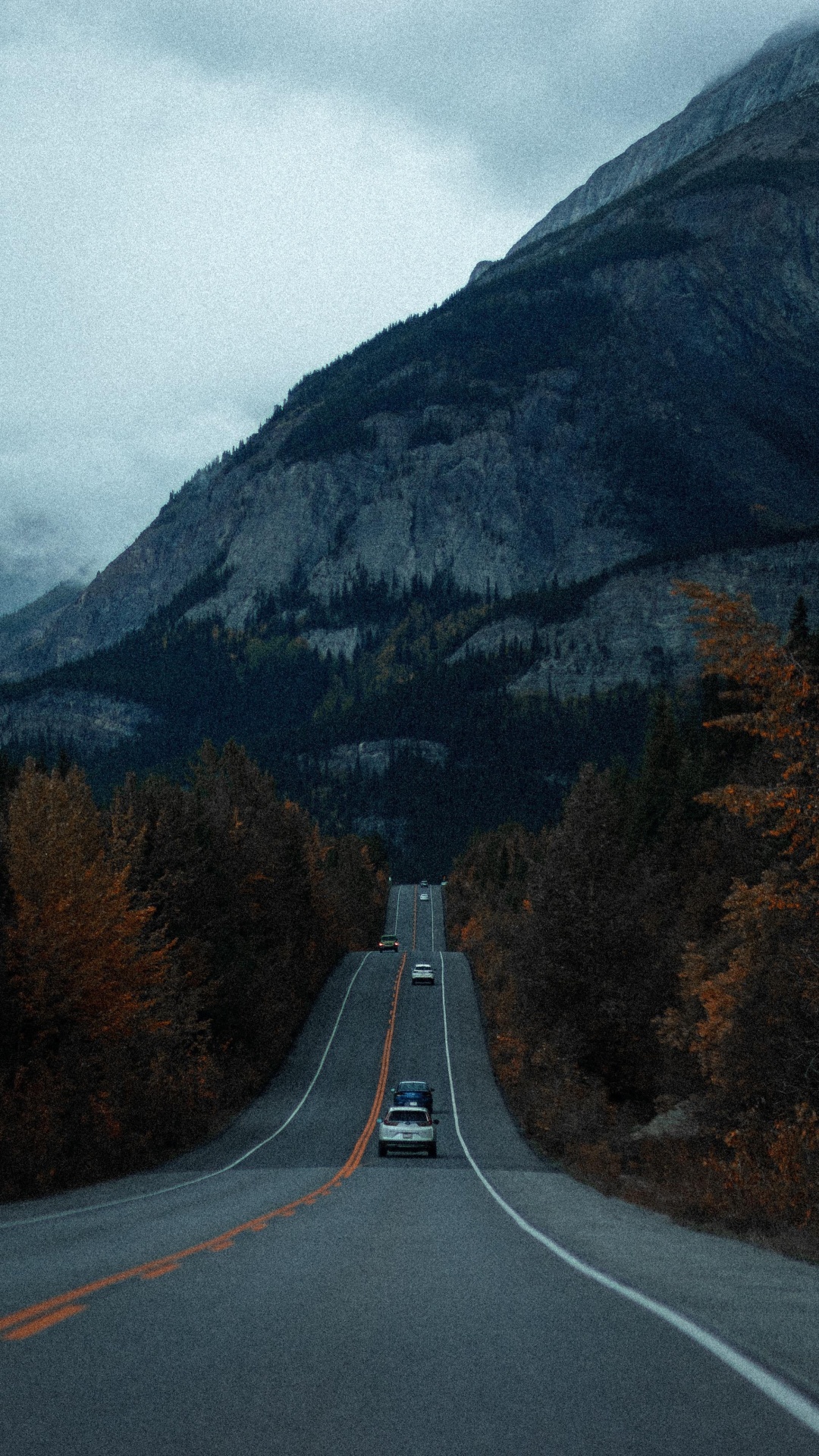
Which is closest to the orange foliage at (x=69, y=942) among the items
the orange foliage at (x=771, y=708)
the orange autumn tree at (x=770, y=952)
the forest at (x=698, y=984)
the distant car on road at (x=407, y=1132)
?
the distant car on road at (x=407, y=1132)

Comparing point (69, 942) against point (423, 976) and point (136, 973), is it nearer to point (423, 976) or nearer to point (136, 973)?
point (136, 973)

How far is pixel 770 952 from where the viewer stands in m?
21.4

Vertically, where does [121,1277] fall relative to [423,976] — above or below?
above

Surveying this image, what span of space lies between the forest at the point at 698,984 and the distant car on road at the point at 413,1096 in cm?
376

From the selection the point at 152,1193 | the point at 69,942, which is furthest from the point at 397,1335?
the point at 69,942

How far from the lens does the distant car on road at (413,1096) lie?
37.0 m

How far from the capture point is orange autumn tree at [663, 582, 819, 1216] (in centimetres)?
1750

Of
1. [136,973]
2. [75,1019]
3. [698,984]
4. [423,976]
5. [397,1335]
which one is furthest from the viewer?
[423,976]

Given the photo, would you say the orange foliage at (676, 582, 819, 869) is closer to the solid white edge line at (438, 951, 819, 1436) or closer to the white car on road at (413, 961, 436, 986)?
the solid white edge line at (438, 951, 819, 1436)

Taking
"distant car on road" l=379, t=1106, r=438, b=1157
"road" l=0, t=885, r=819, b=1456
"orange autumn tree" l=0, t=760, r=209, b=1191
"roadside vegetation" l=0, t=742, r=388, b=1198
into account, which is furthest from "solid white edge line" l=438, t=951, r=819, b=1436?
"distant car on road" l=379, t=1106, r=438, b=1157

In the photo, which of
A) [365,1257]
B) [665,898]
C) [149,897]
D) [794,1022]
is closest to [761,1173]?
[794,1022]

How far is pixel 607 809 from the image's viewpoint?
142 ft

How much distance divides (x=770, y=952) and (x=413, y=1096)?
18.9 m

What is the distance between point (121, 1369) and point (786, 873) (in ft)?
51.5
